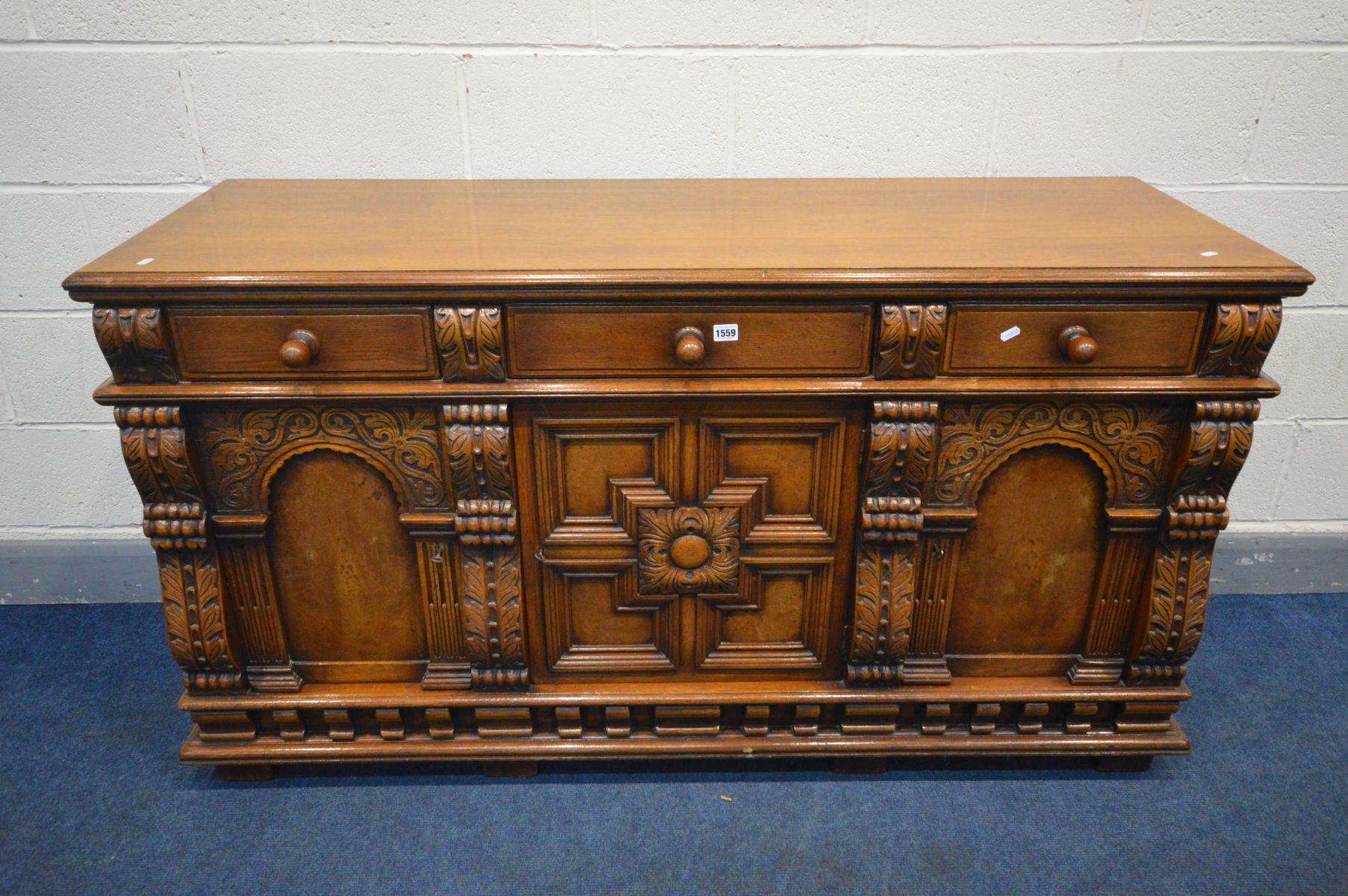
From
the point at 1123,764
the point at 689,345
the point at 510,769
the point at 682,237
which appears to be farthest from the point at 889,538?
the point at 510,769

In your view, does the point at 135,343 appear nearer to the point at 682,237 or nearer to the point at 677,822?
the point at 682,237

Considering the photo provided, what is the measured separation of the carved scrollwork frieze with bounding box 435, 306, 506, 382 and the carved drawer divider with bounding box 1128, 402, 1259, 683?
106 centimetres

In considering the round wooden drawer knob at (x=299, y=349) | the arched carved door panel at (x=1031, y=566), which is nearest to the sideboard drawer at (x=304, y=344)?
the round wooden drawer knob at (x=299, y=349)

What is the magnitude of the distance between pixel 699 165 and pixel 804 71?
10.4 inches

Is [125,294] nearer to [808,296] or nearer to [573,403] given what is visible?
[573,403]

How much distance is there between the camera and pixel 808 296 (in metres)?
1.40

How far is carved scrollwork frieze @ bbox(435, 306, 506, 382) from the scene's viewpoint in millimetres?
1404

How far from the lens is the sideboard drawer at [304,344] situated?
141 centimetres

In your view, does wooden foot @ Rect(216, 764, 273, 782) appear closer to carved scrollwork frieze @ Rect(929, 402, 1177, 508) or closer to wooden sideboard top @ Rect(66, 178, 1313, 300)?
wooden sideboard top @ Rect(66, 178, 1313, 300)

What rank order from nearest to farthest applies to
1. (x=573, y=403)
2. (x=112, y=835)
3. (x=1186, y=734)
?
1. (x=573, y=403)
2. (x=112, y=835)
3. (x=1186, y=734)

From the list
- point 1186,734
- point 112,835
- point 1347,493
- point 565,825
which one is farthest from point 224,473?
point 1347,493

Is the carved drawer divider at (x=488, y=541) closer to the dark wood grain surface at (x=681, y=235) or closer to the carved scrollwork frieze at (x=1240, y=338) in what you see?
the dark wood grain surface at (x=681, y=235)

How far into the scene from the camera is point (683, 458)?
154 cm

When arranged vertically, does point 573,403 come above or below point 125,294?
below
